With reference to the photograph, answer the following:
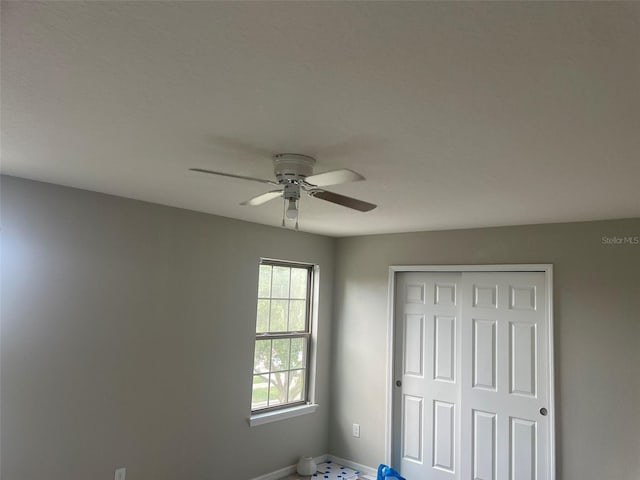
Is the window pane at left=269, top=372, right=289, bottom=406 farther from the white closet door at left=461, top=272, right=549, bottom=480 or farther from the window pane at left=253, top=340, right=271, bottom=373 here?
the white closet door at left=461, top=272, right=549, bottom=480

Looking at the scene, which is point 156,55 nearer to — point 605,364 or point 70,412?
point 70,412

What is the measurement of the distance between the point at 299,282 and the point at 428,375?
1625 millimetres

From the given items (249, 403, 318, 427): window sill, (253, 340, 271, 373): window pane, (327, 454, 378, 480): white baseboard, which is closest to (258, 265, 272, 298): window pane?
(253, 340, 271, 373): window pane

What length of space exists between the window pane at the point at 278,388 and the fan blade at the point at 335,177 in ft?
9.84

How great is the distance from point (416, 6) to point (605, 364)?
3389 mm

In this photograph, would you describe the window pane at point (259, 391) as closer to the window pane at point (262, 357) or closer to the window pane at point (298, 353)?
the window pane at point (262, 357)

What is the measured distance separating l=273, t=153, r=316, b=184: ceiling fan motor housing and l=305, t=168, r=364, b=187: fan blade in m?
0.13

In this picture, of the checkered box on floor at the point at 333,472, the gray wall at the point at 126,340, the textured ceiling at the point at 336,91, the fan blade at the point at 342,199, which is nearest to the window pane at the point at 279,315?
the gray wall at the point at 126,340

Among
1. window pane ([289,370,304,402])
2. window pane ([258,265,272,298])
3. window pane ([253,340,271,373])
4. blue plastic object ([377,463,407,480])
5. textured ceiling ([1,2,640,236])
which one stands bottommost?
blue plastic object ([377,463,407,480])

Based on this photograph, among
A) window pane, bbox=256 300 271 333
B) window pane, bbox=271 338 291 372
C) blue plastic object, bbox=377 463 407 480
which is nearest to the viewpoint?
blue plastic object, bbox=377 463 407 480

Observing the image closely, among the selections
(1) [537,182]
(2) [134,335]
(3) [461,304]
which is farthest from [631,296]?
(2) [134,335]

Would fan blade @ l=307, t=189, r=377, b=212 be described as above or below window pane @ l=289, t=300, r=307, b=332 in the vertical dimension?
above

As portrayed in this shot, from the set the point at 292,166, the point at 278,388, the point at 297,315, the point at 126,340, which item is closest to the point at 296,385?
the point at 278,388

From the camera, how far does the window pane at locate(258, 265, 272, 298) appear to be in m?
4.38
